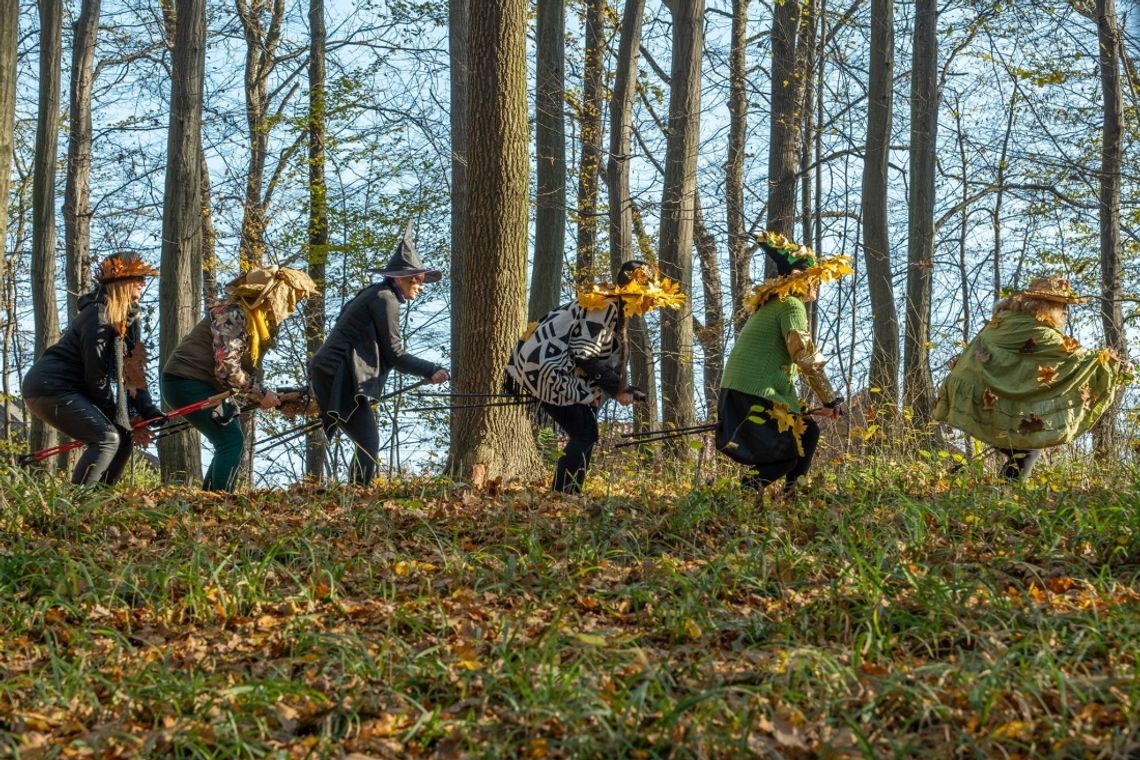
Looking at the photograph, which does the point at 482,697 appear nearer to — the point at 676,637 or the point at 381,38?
the point at 676,637

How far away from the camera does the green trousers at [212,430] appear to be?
8.04m

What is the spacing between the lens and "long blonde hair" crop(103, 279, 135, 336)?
7.85m

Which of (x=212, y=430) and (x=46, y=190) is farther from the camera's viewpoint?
(x=46, y=190)

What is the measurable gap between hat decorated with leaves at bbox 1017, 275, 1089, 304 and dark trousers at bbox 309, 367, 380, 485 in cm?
461

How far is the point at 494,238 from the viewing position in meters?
8.75

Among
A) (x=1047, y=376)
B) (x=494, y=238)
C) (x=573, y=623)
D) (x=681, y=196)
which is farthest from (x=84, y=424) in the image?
(x=681, y=196)

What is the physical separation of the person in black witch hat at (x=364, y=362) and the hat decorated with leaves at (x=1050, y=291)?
418 centimetres

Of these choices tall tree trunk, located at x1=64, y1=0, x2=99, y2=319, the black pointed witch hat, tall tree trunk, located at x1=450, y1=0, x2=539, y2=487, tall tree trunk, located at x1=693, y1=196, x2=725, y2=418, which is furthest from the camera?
tall tree trunk, located at x1=693, y1=196, x2=725, y2=418

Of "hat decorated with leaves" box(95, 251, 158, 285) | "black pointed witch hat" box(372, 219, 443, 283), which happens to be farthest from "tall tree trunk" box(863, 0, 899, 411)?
"hat decorated with leaves" box(95, 251, 158, 285)

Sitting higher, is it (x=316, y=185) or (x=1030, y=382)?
(x=316, y=185)

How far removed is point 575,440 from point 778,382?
50.7 inches

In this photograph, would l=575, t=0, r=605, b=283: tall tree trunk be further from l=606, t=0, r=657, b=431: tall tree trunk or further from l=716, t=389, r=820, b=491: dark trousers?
l=716, t=389, r=820, b=491: dark trousers

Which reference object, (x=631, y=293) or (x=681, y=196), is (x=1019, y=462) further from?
(x=681, y=196)

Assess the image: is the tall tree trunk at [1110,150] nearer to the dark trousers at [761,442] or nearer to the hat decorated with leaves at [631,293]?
the dark trousers at [761,442]
